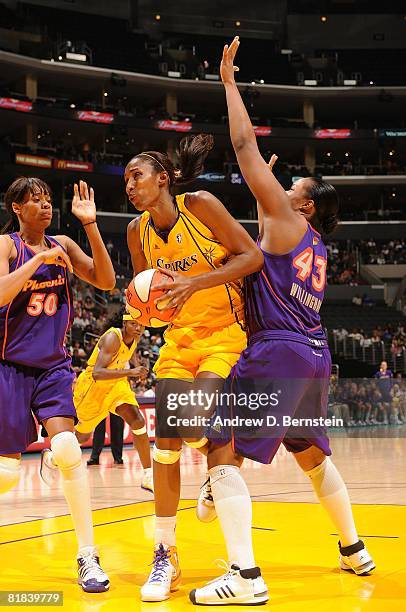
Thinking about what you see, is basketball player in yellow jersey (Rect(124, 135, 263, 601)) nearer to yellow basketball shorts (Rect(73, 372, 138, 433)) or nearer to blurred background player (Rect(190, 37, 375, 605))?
blurred background player (Rect(190, 37, 375, 605))

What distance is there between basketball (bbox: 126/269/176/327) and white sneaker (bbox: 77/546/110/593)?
4.58 ft

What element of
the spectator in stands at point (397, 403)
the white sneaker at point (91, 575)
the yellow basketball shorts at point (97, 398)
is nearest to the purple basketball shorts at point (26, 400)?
the white sneaker at point (91, 575)

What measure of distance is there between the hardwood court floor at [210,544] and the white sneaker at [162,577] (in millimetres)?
68

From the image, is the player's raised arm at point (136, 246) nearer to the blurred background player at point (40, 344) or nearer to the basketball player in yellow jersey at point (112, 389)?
the blurred background player at point (40, 344)

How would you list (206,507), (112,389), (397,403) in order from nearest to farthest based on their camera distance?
(206,507) < (112,389) < (397,403)

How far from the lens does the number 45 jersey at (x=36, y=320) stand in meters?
4.55

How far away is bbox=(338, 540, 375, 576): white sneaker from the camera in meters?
4.35

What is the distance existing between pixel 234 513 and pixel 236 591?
0.38 metres

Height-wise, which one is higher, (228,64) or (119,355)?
(228,64)

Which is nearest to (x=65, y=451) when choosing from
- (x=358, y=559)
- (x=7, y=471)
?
(x=7, y=471)

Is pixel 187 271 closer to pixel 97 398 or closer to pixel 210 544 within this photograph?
pixel 210 544

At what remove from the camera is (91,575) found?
4160mm

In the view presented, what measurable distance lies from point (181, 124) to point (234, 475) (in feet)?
116

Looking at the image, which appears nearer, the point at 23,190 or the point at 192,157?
the point at 192,157
